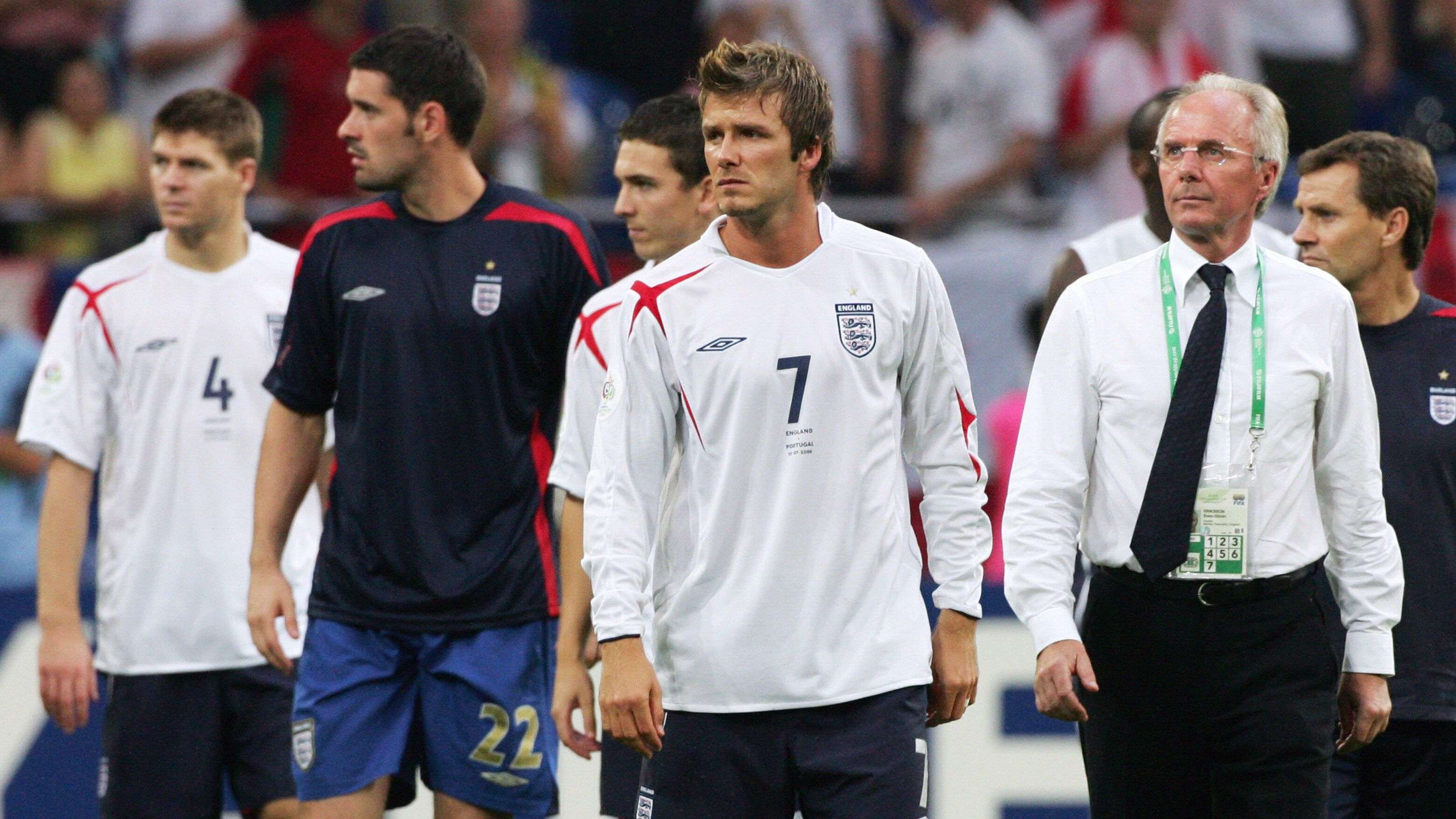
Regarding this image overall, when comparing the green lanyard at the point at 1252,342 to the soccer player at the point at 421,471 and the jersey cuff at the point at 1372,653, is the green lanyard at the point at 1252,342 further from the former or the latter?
the soccer player at the point at 421,471

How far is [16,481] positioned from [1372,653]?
555cm

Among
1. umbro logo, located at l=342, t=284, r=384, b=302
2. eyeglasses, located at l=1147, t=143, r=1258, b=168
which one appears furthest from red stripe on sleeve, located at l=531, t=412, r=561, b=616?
eyeglasses, located at l=1147, t=143, r=1258, b=168

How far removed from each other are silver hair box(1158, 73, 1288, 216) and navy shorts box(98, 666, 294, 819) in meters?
3.18

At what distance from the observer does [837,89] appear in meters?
9.69

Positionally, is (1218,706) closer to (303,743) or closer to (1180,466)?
(1180,466)

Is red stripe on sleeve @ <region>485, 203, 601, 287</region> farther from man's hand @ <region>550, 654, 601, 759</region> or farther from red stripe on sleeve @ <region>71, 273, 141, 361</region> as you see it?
red stripe on sleeve @ <region>71, 273, 141, 361</region>

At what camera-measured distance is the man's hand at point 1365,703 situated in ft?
13.3

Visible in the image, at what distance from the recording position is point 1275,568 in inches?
152

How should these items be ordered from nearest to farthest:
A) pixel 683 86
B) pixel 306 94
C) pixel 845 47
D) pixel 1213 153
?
1. pixel 1213 153
2. pixel 306 94
3. pixel 845 47
4. pixel 683 86

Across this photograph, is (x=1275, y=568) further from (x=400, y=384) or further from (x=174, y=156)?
(x=174, y=156)

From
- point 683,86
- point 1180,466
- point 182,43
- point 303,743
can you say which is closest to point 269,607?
point 303,743

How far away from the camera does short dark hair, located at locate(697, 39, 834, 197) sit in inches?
149

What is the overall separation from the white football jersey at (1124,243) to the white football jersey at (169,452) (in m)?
2.36

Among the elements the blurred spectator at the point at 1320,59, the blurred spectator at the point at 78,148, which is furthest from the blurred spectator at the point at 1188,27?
the blurred spectator at the point at 78,148
